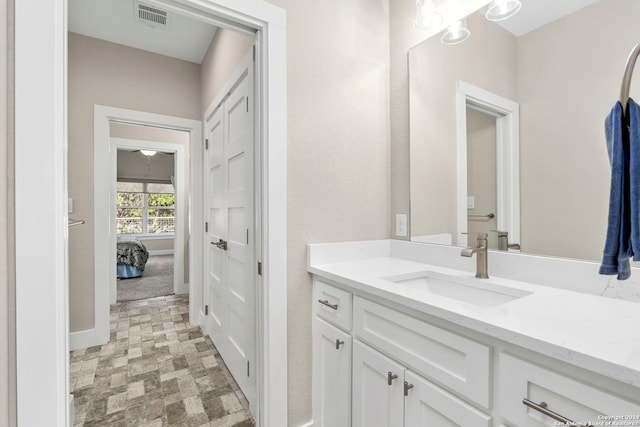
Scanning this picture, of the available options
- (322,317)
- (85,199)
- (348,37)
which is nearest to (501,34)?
(348,37)

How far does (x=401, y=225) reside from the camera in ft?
5.62

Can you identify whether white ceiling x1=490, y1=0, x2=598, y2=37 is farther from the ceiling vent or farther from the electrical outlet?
the ceiling vent

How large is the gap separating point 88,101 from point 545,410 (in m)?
3.48

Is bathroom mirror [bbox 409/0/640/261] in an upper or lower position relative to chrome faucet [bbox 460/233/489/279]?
upper

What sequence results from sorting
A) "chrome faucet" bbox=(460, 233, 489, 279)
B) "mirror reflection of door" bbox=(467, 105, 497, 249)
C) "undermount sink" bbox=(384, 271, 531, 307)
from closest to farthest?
1. "undermount sink" bbox=(384, 271, 531, 307)
2. "chrome faucet" bbox=(460, 233, 489, 279)
3. "mirror reflection of door" bbox=(467, 105, 497, 249)

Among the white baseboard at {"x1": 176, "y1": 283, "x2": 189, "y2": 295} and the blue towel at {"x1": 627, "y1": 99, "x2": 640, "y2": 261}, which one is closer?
the blue towel at {"x1": 627, "y1": 99, "x2": 640, "y2": 261}

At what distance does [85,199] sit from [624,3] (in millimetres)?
3479

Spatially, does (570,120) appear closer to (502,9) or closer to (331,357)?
(502,9)

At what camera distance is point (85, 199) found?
258cm

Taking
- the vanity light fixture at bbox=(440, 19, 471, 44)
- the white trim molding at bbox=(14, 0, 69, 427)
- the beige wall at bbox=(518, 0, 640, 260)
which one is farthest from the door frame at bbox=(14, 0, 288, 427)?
the beige wall at bbox=(518, 0, 640, 260)

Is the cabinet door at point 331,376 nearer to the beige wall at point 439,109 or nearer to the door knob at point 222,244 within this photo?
the beige wall at point 439,109

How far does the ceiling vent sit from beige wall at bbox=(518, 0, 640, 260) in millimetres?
2561

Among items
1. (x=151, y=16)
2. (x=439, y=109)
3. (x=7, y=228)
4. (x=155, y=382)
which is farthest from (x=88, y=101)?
(x=439, y=109)

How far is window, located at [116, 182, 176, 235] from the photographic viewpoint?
24.7ft
